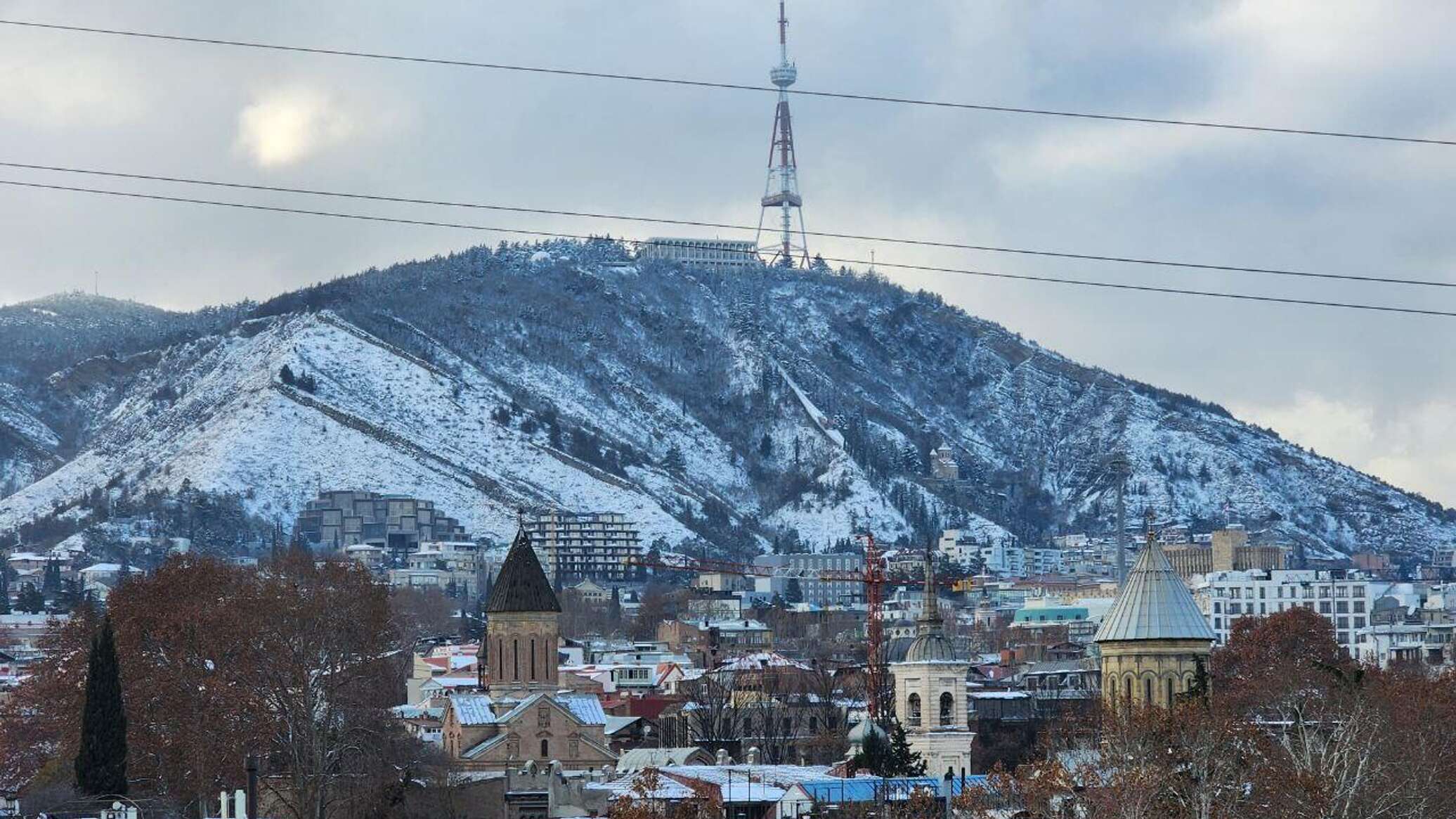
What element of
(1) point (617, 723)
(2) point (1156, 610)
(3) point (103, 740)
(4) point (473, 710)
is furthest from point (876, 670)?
(3) point (103, 740)

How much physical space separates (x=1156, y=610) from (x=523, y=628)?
1312 inches

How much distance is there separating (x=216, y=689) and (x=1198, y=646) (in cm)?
3396

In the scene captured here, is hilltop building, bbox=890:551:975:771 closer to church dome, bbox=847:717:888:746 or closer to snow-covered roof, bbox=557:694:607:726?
church dome, bbox=847:717:888:746

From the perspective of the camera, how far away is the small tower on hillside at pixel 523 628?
132625mm

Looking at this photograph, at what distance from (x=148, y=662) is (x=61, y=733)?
3981 mm

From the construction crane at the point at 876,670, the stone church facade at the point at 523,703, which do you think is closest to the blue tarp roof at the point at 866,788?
the construction crane at the point at 876,670

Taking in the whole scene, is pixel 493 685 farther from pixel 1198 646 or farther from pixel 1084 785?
pixel 1084 785

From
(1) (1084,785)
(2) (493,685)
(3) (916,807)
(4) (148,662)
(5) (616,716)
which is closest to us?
(1) (1084,785)

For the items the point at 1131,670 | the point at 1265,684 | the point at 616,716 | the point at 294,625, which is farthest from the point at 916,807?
the point at 616,716

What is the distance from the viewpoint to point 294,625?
11231cm

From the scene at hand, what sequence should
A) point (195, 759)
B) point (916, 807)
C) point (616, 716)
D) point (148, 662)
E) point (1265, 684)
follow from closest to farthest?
point (916, 807), point (195, 759), point (148, 662), point (1265, 684), point (616, 716)

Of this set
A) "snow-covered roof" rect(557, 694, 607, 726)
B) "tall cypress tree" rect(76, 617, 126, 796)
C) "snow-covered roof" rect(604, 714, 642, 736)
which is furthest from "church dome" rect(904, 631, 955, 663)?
"tall cypress tree" rect(76, 617, 126, 796)

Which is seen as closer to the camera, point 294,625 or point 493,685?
point 294,625

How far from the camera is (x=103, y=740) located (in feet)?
317
